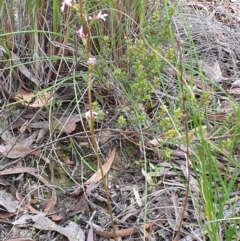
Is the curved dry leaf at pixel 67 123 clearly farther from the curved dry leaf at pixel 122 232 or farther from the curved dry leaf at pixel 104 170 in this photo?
the curved dry leaf at pixel 122 232

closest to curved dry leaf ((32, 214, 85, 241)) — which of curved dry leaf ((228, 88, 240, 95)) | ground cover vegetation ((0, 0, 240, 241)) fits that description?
ground cover vegetation ((0, 0, 240, 241))

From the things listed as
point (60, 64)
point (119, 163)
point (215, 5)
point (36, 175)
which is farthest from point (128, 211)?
point (215, 5)

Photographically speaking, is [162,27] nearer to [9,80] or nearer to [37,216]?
[9,80]

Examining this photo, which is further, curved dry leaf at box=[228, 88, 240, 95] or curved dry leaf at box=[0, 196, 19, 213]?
curved dry leaf at box=[228, 88, 240, 95]

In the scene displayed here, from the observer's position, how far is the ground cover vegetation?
A: 1648 mm

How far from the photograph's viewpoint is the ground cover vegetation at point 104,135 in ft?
5.41

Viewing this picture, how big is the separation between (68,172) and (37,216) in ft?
0.69

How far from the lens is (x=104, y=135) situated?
1.91 metres

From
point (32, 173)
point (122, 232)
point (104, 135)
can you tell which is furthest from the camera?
point (104, 135)

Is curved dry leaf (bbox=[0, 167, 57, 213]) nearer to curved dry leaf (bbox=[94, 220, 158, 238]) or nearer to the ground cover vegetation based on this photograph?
the ground cover vegetation

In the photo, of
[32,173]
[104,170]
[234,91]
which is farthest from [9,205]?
[234,91]

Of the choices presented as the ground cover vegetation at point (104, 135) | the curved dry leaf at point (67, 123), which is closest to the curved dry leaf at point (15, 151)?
the ground cover vegetation at point (104, 135)

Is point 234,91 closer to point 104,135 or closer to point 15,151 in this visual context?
point 104,135

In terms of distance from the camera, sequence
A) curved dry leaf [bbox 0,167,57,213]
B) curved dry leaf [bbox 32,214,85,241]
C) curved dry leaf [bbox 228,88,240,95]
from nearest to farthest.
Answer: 1. curved dry leaf [bbox 32,214,85,241]
2. curved dry leaf [bbox 0,167,57,213]
3. curved dry leaf [bbox 228,88,240,95]
